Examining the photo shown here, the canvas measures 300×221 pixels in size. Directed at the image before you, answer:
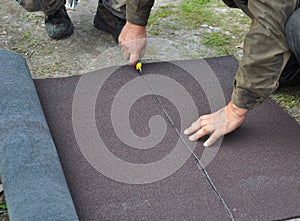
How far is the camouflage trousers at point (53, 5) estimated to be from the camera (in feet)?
10.2

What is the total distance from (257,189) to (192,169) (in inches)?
11.0

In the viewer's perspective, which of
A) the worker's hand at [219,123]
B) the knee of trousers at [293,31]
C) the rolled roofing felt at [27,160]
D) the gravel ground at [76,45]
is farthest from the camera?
the gravel ground at [76,45]

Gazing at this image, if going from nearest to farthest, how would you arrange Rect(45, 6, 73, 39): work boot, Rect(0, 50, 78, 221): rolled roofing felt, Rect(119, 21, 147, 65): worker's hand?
Rect(0, 50, 78, 221): rolled roofing felt → Rect(119, 21, 147, 65): worker's hand → Rect(45, 6, 73, 39): work boot

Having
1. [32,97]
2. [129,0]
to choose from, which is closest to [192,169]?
[32,97]

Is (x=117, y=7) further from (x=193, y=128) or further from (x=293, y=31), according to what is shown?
(x=293, y=31)

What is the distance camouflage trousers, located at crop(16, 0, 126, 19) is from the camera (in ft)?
10.2

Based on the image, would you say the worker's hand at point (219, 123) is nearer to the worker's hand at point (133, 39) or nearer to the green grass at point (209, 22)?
the worker's hand at point (133, 39)

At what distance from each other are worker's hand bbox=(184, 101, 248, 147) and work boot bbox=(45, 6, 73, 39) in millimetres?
1342

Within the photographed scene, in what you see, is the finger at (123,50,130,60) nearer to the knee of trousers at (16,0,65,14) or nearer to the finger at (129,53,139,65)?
the finger at (129,53,139,65)

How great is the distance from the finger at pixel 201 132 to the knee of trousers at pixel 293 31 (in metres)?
0.51

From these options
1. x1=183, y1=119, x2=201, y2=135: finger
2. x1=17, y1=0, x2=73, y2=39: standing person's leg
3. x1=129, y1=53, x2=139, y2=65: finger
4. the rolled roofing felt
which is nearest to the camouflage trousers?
x1=17, y1=0, x2=73, y2=39: standing person's leg

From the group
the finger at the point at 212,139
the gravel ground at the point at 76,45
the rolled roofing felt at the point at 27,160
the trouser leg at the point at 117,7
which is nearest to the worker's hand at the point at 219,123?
the finger at the point at 212,139

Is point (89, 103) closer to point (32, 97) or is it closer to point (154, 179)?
point (32, 97)

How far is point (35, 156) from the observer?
77.9 inches
